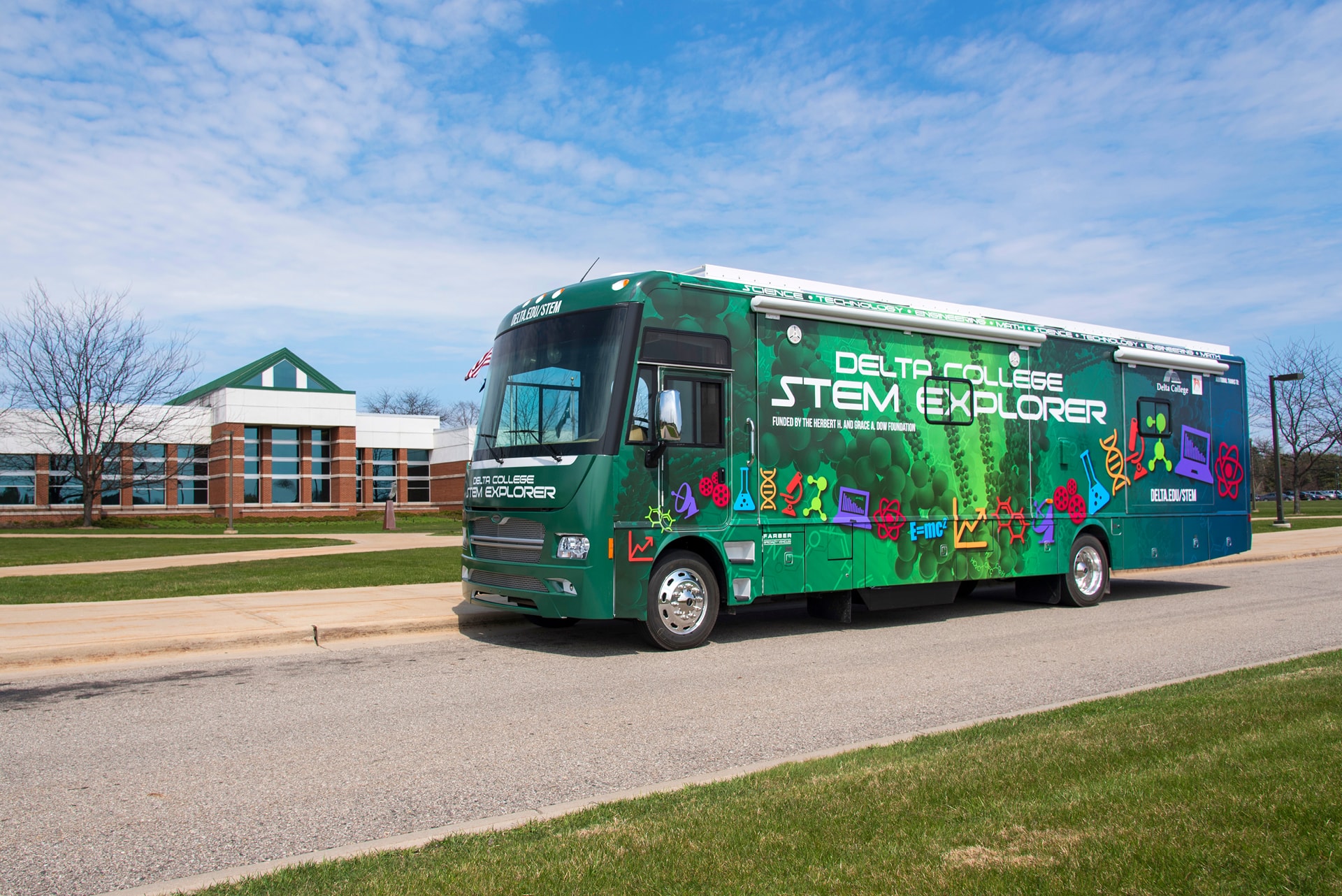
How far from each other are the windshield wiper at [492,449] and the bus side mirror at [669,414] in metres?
1.80

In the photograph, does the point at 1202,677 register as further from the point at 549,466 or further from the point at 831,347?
the point at 549,466

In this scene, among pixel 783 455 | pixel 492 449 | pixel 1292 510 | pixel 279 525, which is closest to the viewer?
pixel 492 449

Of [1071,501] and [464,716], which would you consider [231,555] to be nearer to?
[464,716]

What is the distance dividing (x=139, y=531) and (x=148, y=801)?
36.9m

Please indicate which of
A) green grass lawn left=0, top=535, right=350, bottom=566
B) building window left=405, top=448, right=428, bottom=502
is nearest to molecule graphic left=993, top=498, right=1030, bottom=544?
green grass lawn left=0, top=535, right=350, bottom=566

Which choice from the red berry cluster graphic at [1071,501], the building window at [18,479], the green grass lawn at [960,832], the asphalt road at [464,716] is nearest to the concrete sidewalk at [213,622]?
the asphalt road at [464,716]

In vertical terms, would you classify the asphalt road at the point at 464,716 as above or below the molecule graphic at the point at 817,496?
below

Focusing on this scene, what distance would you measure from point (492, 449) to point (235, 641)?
10.2ft

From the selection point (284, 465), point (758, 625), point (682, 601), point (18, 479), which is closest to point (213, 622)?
point (682, 601)

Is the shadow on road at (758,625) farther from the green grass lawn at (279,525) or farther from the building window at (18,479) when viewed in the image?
the building window at (18,479)

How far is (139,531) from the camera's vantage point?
123 feet

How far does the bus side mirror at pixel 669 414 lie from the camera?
348 inches

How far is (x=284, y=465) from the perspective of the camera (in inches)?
2060

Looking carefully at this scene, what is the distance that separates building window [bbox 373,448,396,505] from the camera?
188 feet
